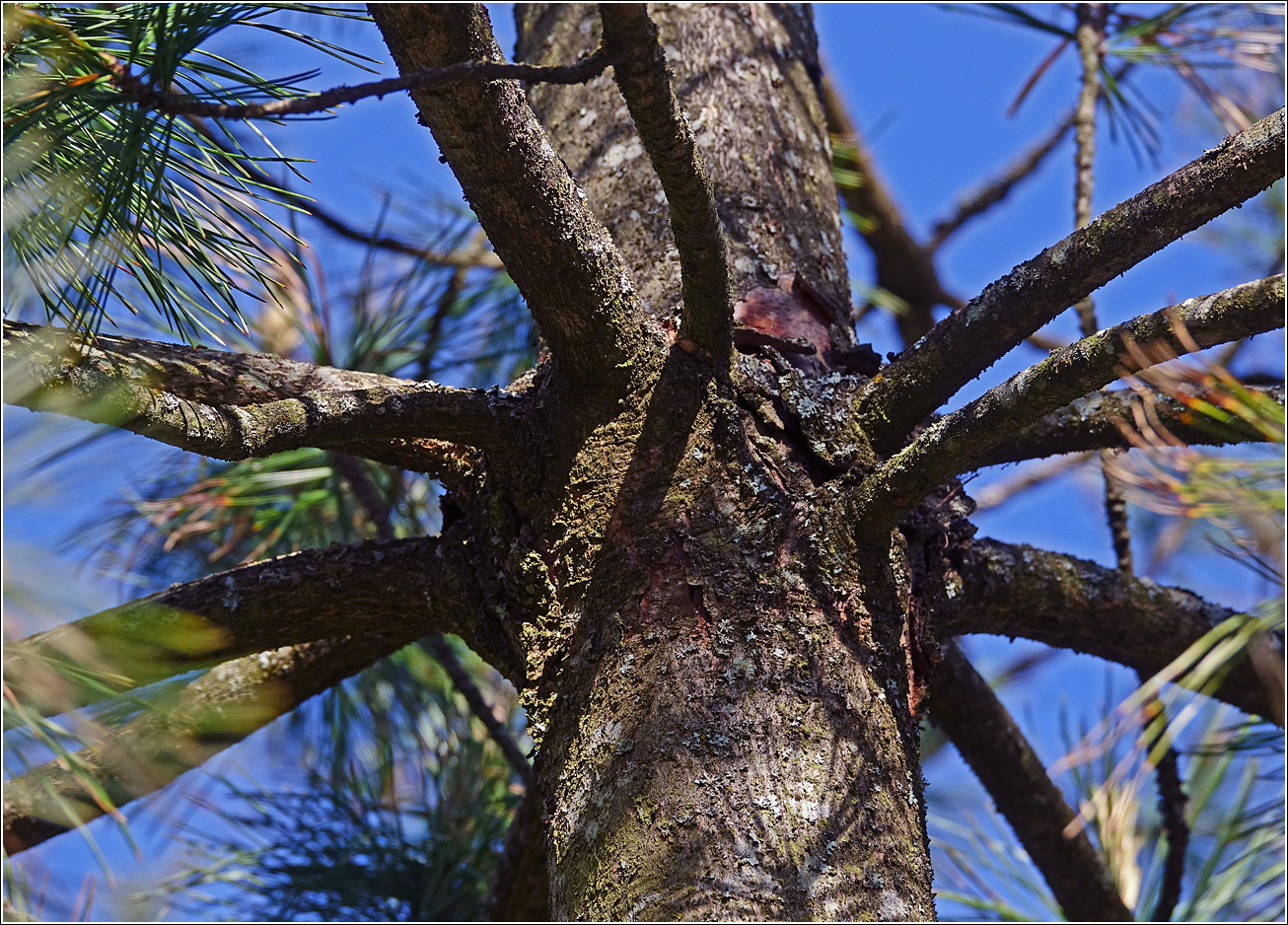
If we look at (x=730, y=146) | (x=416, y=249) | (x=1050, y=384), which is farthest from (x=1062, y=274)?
(x=416, y=249)

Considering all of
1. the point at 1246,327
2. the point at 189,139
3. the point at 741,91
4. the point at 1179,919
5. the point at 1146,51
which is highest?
the point at 1146,51

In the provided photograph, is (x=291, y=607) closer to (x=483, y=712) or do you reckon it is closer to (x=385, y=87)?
(x=483, y=712)

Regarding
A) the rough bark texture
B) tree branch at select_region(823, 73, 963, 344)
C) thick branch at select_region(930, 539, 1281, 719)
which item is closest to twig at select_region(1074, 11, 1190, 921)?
thick branch at select_region(930, 539, 1281, 719)

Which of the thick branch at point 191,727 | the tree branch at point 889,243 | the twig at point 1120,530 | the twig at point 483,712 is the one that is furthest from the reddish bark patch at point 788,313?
the tree branch at point 889,243

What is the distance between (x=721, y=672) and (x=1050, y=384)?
31cm

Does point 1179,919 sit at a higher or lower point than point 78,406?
lower

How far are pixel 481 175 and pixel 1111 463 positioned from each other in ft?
2.41

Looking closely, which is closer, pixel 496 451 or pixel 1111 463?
pixel 496 451

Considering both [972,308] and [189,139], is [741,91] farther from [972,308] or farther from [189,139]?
[189,139]

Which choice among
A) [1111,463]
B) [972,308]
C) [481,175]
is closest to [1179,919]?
[1111,463]

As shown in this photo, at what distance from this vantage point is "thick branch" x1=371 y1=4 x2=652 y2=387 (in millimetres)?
678

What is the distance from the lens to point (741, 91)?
1.24 m

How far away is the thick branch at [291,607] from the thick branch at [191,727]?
0.06m

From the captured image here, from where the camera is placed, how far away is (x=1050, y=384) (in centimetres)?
74
